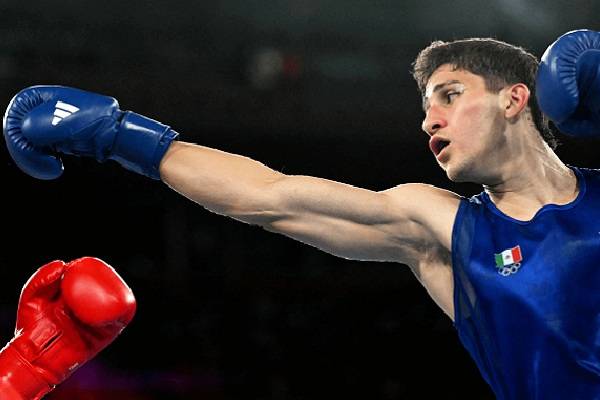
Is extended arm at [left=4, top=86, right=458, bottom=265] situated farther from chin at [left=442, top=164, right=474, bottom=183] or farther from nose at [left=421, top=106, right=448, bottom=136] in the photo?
nose at [left=421, top=106, right=448, bottom=136]

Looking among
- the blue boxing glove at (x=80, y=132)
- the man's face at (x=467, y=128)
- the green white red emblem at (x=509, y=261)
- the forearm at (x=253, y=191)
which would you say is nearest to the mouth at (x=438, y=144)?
the man's face at (x=467, y=128)

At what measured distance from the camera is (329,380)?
6570 mm

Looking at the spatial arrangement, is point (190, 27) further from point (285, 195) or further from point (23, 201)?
point (285, 195)

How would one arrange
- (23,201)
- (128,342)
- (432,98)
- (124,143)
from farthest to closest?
(23,201) → (128,342) → (432,98) → (124,143)

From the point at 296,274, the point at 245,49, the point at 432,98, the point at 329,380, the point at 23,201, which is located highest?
the point at 245,49

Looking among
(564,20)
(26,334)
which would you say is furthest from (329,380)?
(26,334)

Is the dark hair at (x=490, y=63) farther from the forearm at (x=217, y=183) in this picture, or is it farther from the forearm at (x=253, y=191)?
the forearm at (x=217, y=183)

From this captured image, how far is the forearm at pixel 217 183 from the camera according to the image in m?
2.27

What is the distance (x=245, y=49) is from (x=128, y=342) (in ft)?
8.07

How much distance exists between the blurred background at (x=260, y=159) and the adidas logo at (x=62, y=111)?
443 centimetres

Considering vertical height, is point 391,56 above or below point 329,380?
above

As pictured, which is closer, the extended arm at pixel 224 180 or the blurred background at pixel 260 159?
the extended arm at pixel 224 180

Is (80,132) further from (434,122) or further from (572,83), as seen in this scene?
(572,83)

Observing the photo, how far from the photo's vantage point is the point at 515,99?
245 centimetres
